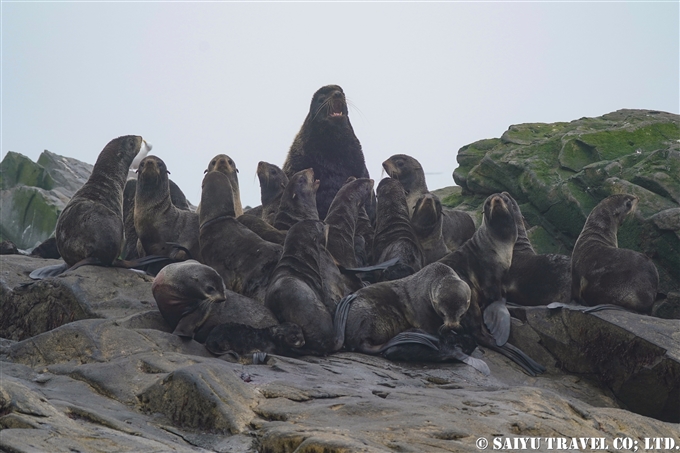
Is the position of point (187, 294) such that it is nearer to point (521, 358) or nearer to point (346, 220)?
point (346, 220)

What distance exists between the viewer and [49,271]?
9945mm

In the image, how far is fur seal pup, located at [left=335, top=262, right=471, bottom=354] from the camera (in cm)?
846

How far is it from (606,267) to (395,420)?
191 inches

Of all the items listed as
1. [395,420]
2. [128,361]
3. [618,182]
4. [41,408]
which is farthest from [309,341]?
[618,182]

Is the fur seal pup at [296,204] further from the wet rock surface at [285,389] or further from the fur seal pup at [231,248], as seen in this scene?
the wet rock surface at [285,389]

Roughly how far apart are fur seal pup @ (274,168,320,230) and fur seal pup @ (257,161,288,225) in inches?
45.3

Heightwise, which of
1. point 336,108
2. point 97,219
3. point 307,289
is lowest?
point 307,289

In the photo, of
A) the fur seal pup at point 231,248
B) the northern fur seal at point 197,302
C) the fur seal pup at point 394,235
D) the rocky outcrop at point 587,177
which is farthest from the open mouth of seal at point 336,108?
the northern fur seal at point 197,302

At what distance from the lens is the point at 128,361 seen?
6.66m

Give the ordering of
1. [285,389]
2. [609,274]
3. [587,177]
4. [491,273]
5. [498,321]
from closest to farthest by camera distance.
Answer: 1. [285,389]
2. [498,321]
3. [609,274]
4. [491,273]
5. [587,177]

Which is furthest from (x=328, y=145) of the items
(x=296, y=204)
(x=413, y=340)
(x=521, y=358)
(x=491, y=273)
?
(x=413, y=340)

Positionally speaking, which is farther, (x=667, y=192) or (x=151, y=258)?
(x=667, y=192)

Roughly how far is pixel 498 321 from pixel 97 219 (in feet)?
14.8

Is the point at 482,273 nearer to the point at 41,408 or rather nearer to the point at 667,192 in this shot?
the point at 667,192
